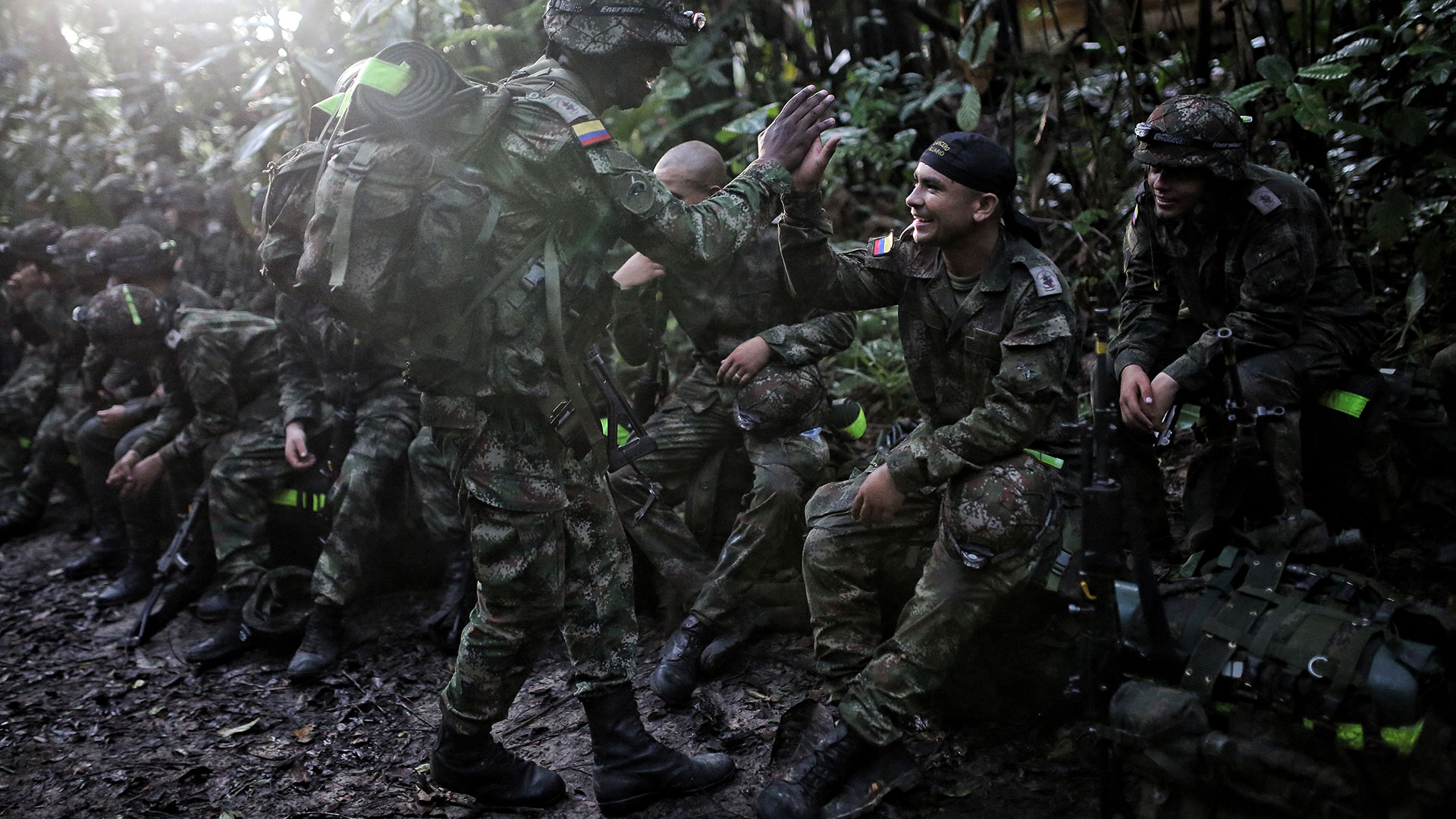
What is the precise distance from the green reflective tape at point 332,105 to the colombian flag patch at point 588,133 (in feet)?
2.40

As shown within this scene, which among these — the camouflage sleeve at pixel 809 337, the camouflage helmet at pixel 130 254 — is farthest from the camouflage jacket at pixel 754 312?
the camouflage helmet at pixel 130 254

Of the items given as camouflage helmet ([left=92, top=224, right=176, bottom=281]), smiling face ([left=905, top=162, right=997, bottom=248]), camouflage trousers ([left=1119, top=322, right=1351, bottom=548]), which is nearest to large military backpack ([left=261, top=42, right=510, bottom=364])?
smiling face ([left=905, top=162, right=997, bottom=248])

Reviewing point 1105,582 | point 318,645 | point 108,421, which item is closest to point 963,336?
point 1105,582

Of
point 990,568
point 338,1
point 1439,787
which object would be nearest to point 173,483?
point 338,1

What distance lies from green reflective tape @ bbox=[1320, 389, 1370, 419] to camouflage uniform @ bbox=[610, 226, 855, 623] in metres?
1.83

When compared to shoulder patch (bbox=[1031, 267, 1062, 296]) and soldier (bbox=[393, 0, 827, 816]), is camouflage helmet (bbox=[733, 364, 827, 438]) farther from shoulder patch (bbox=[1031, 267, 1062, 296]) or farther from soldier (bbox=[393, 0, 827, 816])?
shoulder patch (bbox=[1031, 267, 1062, 296])

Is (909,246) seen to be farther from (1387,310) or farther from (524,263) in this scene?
(1387,310)

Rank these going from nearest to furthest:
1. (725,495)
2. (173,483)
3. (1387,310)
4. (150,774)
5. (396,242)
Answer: (396,242) < (150,774) < (725,495) < (1387,310) < (173,483)

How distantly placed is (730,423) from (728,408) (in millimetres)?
97

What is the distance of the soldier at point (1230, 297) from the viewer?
3.46m

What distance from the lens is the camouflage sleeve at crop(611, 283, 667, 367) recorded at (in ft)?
14.5

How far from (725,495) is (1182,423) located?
6.93ft

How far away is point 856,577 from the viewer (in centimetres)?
312

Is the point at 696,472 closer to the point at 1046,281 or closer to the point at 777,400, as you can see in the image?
the point at 777,400
